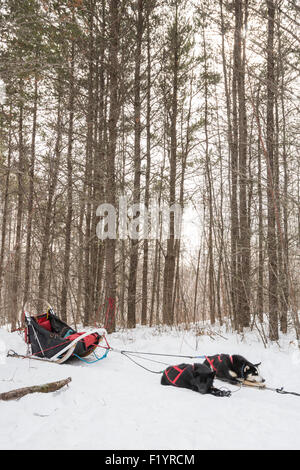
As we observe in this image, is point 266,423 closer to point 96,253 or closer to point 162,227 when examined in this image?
point 96,253

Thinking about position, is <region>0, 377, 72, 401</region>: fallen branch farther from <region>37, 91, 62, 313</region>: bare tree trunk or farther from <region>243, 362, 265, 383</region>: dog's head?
<region>37, 91, 62, 313</region>: bare tree trunk

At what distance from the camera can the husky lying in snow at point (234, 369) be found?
135 inches

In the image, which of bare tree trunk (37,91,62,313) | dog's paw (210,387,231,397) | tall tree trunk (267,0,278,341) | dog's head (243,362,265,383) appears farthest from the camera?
bare tree trunk (37,91,62,313)

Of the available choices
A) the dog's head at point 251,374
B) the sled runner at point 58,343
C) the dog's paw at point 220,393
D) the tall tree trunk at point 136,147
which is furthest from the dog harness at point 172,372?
the tall tree trunk at point 136,147

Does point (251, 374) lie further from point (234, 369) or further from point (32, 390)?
point (32, 390)

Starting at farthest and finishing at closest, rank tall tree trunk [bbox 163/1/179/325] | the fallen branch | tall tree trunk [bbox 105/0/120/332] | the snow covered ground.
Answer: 1. tall tree trunk [bbox 163/1/179/325]
2. tall tree trunk [bbox 105/0/120/332]
3. the fallen branch
4. the snow covered ground

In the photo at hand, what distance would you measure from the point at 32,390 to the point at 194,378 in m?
1.56

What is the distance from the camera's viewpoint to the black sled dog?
2.97 meters

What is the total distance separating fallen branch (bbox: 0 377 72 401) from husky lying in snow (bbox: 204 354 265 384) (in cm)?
178

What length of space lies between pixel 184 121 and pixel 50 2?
18.9 ft

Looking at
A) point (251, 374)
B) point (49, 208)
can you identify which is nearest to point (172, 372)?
point (251, 374)

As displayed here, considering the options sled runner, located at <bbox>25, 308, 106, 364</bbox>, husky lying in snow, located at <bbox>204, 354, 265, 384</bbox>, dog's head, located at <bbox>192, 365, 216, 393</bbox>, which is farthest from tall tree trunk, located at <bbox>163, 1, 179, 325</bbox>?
dog's head, located at <bbox>192, 365, 216, 393</bbox>

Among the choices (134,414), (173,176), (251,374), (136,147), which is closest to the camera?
(134,414)

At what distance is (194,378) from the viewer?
3062 millimetres
